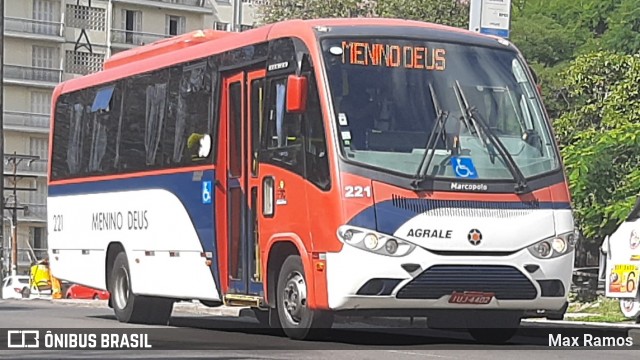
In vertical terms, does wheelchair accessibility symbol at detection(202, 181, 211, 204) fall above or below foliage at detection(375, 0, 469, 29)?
below

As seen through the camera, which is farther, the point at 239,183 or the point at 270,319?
the point at 239,183

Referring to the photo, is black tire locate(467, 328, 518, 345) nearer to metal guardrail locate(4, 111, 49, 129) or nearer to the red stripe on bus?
the red stripe on bus

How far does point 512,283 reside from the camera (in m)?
14.6

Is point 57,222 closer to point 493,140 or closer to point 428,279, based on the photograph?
point 493,140

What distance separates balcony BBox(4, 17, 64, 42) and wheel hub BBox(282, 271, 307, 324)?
6790 centimetres

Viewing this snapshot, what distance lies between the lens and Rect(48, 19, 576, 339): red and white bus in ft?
46.9

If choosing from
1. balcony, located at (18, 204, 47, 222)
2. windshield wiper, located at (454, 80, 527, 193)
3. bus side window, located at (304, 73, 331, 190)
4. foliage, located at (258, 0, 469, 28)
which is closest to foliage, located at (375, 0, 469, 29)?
foliage, located at (258, 0, 469, 28)

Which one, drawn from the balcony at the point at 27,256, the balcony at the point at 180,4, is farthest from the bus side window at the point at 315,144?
the balcony at the point at 180,4

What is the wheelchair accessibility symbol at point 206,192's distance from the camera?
1714 cm

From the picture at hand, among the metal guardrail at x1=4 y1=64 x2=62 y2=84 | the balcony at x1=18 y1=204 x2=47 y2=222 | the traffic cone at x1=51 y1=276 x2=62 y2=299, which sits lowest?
the balcony at x1=18 y1=204 x2=47 y2=222

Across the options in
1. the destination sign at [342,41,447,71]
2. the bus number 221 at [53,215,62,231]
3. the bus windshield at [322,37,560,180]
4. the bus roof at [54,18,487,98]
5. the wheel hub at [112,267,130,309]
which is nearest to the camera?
the bus windshield at [322,37,560,180]

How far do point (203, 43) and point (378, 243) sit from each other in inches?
205

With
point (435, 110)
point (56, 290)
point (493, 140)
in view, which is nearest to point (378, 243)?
point (435, 110)

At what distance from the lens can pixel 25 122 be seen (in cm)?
8100
